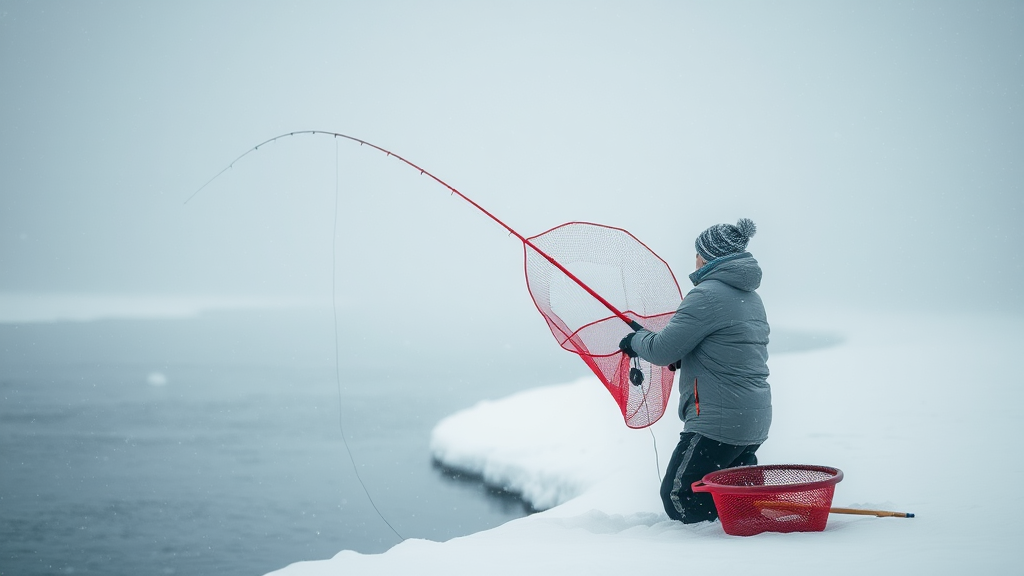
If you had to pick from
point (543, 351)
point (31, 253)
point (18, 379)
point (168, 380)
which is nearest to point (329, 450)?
point (168, 380)

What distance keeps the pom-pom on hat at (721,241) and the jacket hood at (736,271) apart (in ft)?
0.11

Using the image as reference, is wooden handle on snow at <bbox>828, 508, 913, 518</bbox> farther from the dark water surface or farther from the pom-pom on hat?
the dark water surface

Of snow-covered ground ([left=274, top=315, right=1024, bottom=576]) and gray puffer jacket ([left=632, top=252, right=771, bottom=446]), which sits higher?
gray puffer jacket ([left=632, top=252, right=771, bottom=446])

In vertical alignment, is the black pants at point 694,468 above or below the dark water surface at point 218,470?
above

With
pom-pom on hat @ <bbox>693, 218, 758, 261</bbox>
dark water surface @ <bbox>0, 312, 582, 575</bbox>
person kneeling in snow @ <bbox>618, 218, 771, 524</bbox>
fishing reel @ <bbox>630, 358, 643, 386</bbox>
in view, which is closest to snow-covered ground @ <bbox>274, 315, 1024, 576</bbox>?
person kneeling in snow @ <bbox>618, 218, 771, 524</bbox>

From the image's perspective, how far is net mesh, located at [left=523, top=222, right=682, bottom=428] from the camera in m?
3.71

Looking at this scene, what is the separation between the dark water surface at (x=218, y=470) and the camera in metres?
9.76

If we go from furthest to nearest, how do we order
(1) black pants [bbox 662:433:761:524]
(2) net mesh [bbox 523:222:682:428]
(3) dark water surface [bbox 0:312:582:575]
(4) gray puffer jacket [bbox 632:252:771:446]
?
1. (3) dark water surface [bbox 0:312:582:575]
2. (2) net mesh [bbox 523:222:682:428]
3. (1) black pants [bbox 662:433:761:524]
4. (4) gray puffer jacket [bbox 632:252:771:446]

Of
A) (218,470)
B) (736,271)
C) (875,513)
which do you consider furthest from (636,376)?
(218,470)

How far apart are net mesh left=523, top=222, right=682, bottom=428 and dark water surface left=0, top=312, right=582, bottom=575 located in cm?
622

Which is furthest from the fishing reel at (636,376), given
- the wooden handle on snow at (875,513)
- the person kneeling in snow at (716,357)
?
the wooden handle on snow at (875,513)

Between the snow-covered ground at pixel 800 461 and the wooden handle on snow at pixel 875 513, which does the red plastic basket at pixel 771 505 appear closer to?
the snow-covered ground at pixel 800 461

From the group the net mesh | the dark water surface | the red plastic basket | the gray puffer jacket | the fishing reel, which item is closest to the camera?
the red plastic basket

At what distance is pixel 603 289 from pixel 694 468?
40.0 inches
